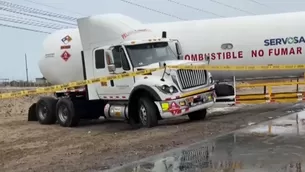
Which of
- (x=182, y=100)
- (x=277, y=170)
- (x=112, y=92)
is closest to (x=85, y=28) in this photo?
(x=112, y=92)

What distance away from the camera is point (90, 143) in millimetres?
12180

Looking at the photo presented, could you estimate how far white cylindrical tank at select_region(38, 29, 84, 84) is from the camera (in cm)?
1781

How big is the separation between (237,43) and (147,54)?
3951 mm

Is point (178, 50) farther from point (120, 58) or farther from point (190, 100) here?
point (190, 100)

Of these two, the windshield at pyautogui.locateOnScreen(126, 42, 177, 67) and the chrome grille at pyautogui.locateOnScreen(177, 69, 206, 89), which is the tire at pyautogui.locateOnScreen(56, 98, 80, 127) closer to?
the windshield at pyautogui.locateOnScreen(126, 42, 177, 67)

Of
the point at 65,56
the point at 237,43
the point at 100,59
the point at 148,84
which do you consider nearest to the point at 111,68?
the point at 100,59

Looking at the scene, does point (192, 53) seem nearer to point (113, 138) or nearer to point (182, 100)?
point (182, 100)

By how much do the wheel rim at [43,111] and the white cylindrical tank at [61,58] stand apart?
1120 mm

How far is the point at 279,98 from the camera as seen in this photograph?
17.2 meters

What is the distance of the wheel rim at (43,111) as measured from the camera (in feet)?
59.1

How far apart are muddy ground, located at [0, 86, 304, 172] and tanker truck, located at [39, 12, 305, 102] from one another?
220cm

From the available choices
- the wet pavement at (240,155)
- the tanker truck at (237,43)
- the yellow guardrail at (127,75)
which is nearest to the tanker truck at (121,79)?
the yellow guardrail at (127,75)

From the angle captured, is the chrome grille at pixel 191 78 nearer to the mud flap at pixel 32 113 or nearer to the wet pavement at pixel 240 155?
the wet pavement at pixel 240 155

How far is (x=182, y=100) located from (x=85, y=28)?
14.7ft
